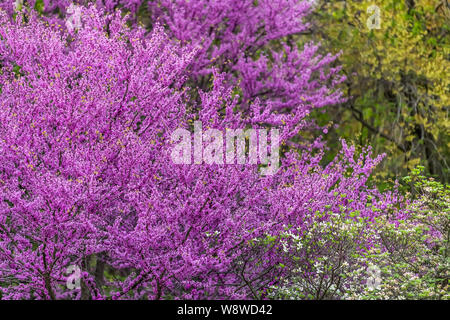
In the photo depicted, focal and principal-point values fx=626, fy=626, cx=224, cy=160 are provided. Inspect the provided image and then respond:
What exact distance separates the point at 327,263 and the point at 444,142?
7.93 metres

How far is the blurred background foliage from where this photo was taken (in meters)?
13.1

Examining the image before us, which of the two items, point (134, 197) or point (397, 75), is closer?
point (134, 197)

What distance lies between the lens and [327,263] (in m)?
7.27

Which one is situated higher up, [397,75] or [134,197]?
[397,75]

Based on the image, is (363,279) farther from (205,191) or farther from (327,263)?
(205,191)

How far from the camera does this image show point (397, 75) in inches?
552

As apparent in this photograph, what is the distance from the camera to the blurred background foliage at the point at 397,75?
42.9 feet

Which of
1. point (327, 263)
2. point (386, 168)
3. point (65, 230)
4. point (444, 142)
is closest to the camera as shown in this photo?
point (65, 230)

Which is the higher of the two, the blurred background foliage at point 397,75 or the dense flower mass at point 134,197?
the blurred background foliage at point 397,75

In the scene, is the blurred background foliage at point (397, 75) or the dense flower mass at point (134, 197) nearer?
the dense flower mass at point (134, 197)

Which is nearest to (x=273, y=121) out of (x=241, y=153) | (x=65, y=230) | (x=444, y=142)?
(x=241, y=153)

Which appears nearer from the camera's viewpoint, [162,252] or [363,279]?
[162,252]

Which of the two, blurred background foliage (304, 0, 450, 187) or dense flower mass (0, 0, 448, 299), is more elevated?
blurred background foliage (304, 0, 450, 187)

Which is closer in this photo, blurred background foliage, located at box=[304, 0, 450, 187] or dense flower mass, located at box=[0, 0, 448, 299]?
dense flower mass, located at box=[0, 0, 448, 299]
